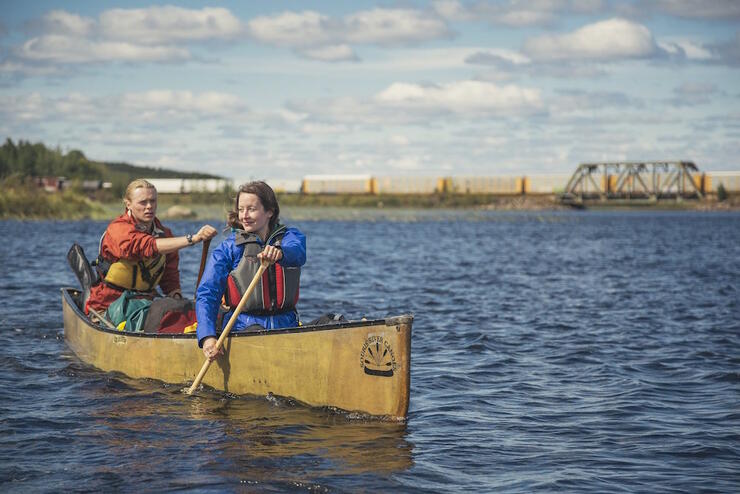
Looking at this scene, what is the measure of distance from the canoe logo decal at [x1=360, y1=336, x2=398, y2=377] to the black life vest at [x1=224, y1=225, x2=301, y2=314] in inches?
41.5

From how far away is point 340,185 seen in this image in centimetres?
13062

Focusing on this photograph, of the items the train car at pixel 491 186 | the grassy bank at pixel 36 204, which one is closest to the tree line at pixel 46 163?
the grassy bank at pixel 36 204

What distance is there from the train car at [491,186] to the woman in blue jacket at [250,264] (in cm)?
11862

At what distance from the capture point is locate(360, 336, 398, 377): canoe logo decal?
7320mm

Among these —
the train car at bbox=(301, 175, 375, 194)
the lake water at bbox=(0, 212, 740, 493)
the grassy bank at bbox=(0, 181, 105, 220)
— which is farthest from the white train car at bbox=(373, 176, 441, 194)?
the lake water at bbox=(0, 212, 740, 493)

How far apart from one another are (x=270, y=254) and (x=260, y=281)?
0.61 metres

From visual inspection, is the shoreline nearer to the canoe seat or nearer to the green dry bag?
the canoe seat

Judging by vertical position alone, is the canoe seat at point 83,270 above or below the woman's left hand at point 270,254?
below

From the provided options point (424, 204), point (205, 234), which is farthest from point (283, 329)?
point (424, 204)

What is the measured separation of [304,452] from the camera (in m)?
6.86

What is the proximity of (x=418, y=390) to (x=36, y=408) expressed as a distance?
3923 millimetres

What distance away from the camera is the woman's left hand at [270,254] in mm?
7316

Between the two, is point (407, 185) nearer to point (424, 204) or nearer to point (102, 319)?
point (424, 204)

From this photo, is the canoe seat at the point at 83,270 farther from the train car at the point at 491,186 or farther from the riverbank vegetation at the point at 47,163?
the train car at the point at 491,186
